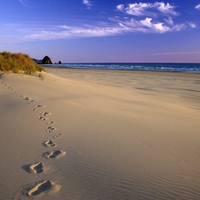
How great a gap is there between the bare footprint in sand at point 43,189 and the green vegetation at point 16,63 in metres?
10.1

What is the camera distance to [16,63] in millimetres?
13211

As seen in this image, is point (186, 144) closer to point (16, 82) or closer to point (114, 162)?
point (114, 162)

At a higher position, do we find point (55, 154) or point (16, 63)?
point (16, 63)

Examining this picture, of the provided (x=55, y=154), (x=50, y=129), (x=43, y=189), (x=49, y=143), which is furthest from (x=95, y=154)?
(x=50, y=129)

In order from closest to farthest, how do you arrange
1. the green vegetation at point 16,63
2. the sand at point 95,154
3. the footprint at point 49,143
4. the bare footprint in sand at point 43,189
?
the bare footprint in sand at point 43,189 < the sand at point 95,154 < the footprint at point 49,143 < the green vegetation at point 16,63

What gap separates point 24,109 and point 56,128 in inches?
57.3

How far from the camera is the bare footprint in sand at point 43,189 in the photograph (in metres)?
2.08

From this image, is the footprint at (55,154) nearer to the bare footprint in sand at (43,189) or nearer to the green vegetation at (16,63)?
the bare footprint in sand at (43,189)

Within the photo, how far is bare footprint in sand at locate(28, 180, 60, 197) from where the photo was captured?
2.08 metres

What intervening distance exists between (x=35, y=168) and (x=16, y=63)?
39.4 feet

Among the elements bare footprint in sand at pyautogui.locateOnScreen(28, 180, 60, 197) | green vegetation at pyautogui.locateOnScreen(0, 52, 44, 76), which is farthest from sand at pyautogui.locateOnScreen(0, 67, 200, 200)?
green vegetation at pyautogui.locateOnScreen(0, 52, 44, 76)

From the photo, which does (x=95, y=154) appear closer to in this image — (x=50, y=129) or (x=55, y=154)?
(x=55, y=154)

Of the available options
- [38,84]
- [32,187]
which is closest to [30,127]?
[32,187]

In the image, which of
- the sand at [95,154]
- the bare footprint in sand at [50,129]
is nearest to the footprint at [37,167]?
the sand at [95,154]
